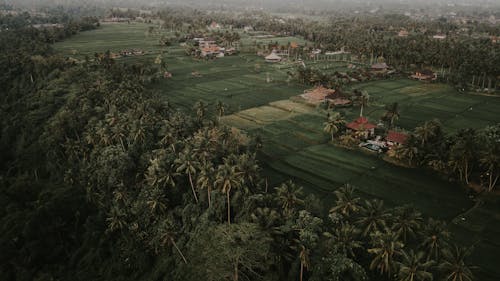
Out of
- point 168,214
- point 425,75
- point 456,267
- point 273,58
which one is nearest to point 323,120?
point 168,214

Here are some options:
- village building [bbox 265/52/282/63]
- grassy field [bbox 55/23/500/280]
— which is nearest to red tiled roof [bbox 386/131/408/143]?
grassy field [bbox 55/23/500/280]

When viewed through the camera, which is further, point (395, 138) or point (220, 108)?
point (220, 108)

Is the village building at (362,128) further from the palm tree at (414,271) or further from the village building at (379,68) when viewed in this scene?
the village building at (379,68)

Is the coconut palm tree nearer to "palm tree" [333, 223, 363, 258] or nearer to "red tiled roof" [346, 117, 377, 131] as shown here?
"red tiled roof" [346, 117, 377, 131]

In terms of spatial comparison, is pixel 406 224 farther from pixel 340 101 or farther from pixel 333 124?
pixel 340 101

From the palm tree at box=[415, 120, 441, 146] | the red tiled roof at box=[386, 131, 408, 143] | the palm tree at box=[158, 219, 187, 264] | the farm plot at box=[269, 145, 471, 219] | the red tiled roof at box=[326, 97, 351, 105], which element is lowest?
the palm tree at box=[158, 219, 187, 264]

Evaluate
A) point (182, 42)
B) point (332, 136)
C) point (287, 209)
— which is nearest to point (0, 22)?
point (182, 42)

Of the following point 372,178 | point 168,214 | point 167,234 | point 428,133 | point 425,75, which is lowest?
point 168,214

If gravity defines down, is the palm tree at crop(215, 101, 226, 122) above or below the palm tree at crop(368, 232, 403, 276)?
above
